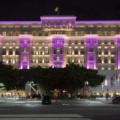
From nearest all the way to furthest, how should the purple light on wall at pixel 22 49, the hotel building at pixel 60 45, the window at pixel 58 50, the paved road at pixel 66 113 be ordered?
the paved road at pixel 66 113 → the purple light on wall at pixel 22 49 → the hotel building at pixel 60 45 → the window at pixel 58 50

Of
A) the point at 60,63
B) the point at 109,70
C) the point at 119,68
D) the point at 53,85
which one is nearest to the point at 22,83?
the point at 53,85

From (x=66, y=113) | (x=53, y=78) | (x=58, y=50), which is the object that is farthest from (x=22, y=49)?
(x=66, y=113)

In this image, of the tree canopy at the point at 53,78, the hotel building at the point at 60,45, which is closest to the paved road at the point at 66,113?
the tree canopy at the point at 53,78

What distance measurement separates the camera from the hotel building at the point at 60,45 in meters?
117

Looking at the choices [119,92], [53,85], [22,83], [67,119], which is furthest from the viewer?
[119,92]

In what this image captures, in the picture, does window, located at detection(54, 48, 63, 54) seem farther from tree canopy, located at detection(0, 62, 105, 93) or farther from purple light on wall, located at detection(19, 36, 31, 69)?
tree canopy, located at detection(0, 62, 105, 93)

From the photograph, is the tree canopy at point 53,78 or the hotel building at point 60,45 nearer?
the tree canopy at point 53,78

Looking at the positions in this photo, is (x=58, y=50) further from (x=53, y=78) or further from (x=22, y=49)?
(x=53, y=78)

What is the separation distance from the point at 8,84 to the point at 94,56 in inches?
2172

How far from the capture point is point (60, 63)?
4569 inches

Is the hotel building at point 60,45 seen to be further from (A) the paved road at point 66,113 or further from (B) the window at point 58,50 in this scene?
(A) the paved road at point 66,113

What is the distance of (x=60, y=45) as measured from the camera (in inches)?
4636

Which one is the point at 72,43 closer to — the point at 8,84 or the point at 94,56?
the point at 94,56

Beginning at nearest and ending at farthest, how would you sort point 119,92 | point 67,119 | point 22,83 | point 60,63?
point 67,119, point 22,83, point 119,92, point 60,63
